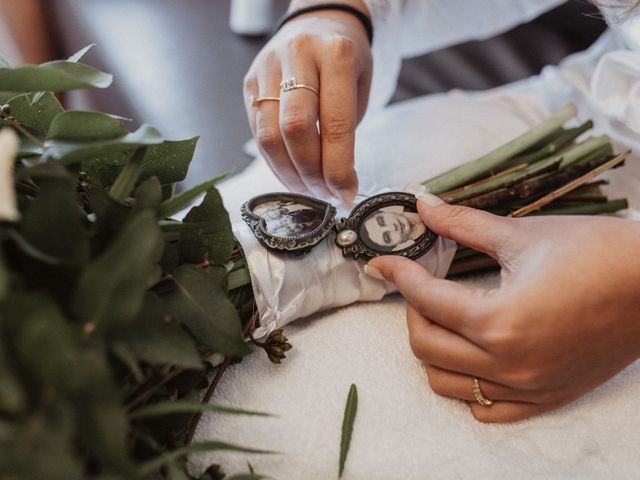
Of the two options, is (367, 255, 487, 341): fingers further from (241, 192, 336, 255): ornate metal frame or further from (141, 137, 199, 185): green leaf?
(141, 137, 199, 185): green leaf

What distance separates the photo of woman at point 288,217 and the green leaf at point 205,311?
0.11 m

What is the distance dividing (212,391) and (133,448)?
10 cm

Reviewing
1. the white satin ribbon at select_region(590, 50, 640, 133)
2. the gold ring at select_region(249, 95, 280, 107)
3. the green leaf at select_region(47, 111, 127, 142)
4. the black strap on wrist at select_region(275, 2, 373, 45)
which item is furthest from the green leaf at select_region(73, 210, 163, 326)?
the white satin ribbon at select_region(590, 50, 640, 133)

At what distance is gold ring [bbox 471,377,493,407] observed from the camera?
480 millimetres

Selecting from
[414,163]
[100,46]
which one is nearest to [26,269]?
[414,163]

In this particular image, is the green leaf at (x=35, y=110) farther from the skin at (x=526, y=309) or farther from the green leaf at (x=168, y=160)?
the skin at (x=526, y=309)

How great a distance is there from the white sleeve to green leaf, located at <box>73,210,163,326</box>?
0.65 metres

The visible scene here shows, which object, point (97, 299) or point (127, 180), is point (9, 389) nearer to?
point (97, 299)

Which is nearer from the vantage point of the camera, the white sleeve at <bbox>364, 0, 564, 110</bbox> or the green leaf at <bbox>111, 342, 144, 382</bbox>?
the green leaf at <bbox>111, 342, 144, 382</bbox>

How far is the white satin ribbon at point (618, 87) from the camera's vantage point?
2.35 feet

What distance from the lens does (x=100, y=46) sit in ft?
3.66

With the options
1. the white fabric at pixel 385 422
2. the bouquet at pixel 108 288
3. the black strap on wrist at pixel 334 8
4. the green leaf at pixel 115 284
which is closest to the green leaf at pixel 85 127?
the bouquet at pixel 108 288

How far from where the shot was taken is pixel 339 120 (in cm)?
58

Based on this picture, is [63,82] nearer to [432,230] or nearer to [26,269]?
[26,269]
